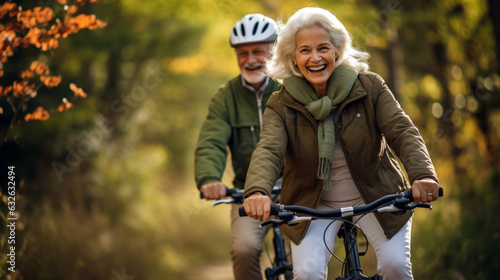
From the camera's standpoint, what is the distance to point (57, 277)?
7.35 m

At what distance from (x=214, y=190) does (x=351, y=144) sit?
4.91 ft

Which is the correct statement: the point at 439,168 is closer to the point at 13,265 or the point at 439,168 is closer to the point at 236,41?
the point at 236,41

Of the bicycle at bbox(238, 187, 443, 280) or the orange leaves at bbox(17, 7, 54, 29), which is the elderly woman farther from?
the orange leaves at bbox(17, 7, 54, 29)

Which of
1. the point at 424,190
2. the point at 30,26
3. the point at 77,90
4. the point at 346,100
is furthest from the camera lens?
the point at 77,90

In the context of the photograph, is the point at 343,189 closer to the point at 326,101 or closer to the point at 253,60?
the point at 326,101

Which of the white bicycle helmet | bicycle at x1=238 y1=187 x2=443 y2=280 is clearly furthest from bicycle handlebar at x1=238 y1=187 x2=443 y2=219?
the white bicycle helmet

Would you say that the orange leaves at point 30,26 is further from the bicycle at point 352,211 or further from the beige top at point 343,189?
the bicycle at point 352,211

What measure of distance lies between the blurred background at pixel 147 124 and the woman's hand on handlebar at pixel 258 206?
8.87 feet

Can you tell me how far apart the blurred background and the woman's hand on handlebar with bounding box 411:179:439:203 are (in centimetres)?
321

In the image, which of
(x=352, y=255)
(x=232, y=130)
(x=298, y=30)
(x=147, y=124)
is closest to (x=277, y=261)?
(x=232, y=130)

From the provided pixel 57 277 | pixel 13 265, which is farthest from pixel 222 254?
pixel 13 265

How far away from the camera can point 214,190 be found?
16.8 ft

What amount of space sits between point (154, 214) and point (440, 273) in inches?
275

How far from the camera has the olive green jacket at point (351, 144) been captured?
12.6 ft
